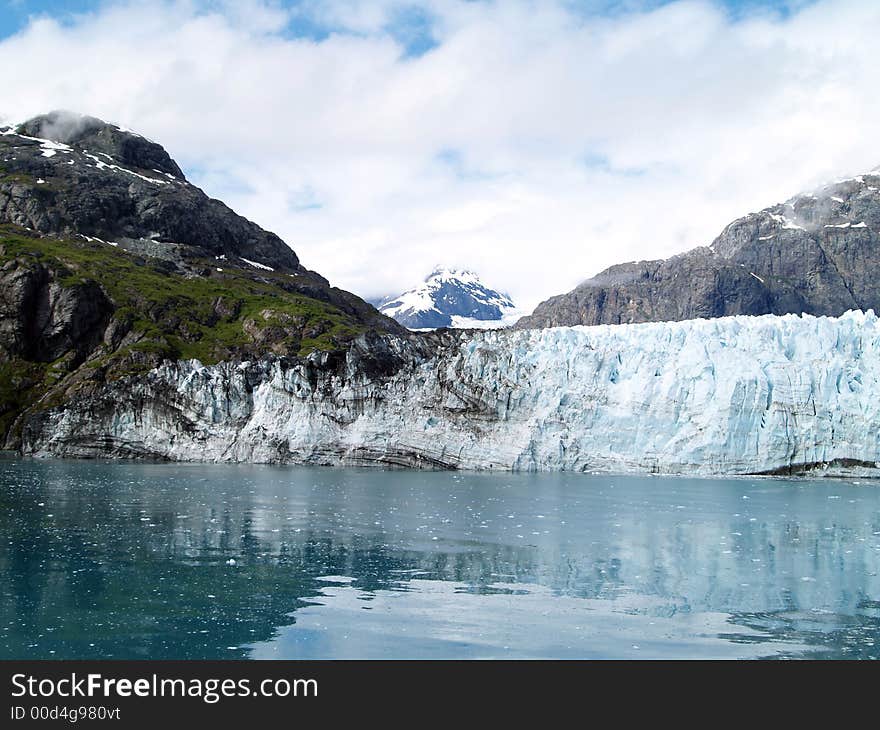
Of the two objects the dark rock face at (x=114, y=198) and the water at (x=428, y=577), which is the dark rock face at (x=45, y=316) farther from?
the water at (x=428, y=577)

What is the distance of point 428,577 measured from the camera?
1798cm

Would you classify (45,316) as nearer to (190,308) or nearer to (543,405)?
(190,308)

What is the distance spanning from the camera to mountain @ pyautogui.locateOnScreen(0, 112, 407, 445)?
79.7m

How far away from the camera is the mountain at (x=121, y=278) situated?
7969 centimetres

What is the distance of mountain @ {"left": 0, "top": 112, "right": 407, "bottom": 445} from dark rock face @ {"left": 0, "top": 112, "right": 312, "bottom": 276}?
0.64 feet

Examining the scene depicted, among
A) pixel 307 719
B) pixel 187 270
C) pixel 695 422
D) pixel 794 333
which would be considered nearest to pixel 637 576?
pixel 307 719

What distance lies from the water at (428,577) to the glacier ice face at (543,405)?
16.5m

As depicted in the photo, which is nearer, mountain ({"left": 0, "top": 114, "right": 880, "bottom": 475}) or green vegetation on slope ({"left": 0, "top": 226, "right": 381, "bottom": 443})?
mountain ({"left": 0, "top": 114, "right": 880, "bottom": 475})

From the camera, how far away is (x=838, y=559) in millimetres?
21141

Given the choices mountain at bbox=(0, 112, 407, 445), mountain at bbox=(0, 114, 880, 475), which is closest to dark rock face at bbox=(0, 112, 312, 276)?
mountain at bbox=(0, 112, 407, 445)

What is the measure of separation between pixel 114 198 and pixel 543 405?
3160 inches

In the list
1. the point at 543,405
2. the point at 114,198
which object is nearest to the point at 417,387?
the point at 543,405

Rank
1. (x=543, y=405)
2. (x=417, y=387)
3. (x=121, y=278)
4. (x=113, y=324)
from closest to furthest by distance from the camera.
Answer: (x=543, y=405), (x=417, y=387), (x=113, y=324), (x=121, y=278)

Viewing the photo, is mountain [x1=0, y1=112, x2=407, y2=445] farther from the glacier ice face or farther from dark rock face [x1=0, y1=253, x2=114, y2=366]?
the glacier ice face
